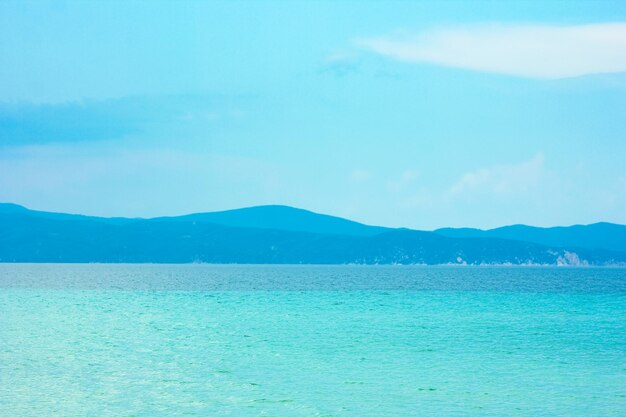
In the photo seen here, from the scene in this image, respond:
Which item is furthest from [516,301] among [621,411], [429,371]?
[621,411]

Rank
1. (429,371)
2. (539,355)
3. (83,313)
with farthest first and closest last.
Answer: (83,313)
(539,355)
(429,371)

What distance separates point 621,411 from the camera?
29.1m

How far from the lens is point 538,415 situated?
28.3 metres

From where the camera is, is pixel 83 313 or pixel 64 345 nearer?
pixel 64 345

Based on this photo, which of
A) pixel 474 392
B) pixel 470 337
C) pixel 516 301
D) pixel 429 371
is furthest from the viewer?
pixel 516 301

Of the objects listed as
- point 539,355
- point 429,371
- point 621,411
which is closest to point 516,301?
point 539,355

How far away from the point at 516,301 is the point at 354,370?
64.8 m

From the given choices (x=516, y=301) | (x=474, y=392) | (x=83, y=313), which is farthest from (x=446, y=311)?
(x=474, y=392)

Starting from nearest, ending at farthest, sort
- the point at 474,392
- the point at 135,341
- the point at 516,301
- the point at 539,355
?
1. the point at 474,392
2. the point at 539,355
3. the point at 135,341
4. the point at 516,301

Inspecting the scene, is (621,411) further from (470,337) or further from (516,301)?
(516,301)

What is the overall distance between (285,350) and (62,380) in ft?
48.3

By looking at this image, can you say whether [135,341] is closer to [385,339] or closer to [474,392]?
[385,339]

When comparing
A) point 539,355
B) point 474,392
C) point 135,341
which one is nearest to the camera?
point 474,392

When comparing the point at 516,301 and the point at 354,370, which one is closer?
the point at 354,370
